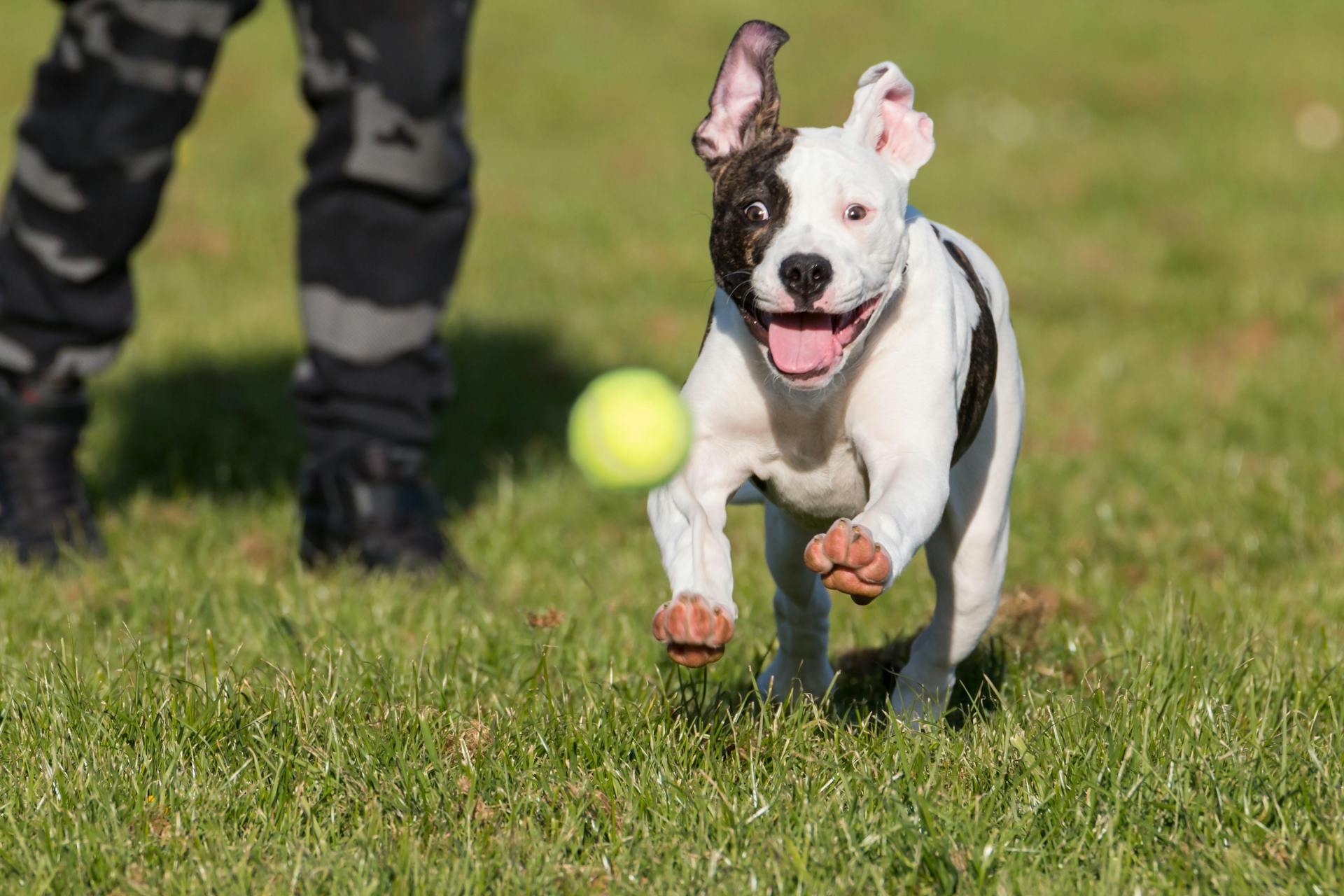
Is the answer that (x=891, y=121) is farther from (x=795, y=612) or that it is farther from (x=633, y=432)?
(x=795, y=612)

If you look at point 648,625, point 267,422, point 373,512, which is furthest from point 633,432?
point 267,422

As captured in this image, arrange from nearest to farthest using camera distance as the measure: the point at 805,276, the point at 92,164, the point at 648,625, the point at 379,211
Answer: the point at 805,276 → the point at 648,625 → the point at 92,164 → the point at 379,211

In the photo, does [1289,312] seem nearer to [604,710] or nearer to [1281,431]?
[1281,431]

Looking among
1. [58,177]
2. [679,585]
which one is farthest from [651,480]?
[58,177]

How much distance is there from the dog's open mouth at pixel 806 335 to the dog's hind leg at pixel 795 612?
68 cm

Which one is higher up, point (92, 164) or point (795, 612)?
point (92, 164)

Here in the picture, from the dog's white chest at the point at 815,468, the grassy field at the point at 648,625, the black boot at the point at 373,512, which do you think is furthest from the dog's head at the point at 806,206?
the black boot at the point at 373,512

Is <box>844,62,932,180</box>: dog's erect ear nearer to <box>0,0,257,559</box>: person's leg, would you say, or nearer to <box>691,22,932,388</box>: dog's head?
<box>691,22,932,388</box>: dog's head

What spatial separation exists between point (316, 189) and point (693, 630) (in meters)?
3.09

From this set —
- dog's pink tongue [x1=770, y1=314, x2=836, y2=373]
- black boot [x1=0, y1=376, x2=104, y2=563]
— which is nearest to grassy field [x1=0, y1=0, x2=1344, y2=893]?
black boot [x1=0, y1=376, x2=104, y2=563]

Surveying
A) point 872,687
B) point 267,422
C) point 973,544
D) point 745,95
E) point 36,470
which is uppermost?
point 745,95

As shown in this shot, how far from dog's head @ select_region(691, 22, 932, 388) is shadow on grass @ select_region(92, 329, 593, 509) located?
3353 millimetres

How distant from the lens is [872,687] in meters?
4.27

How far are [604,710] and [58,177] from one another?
2.97m
